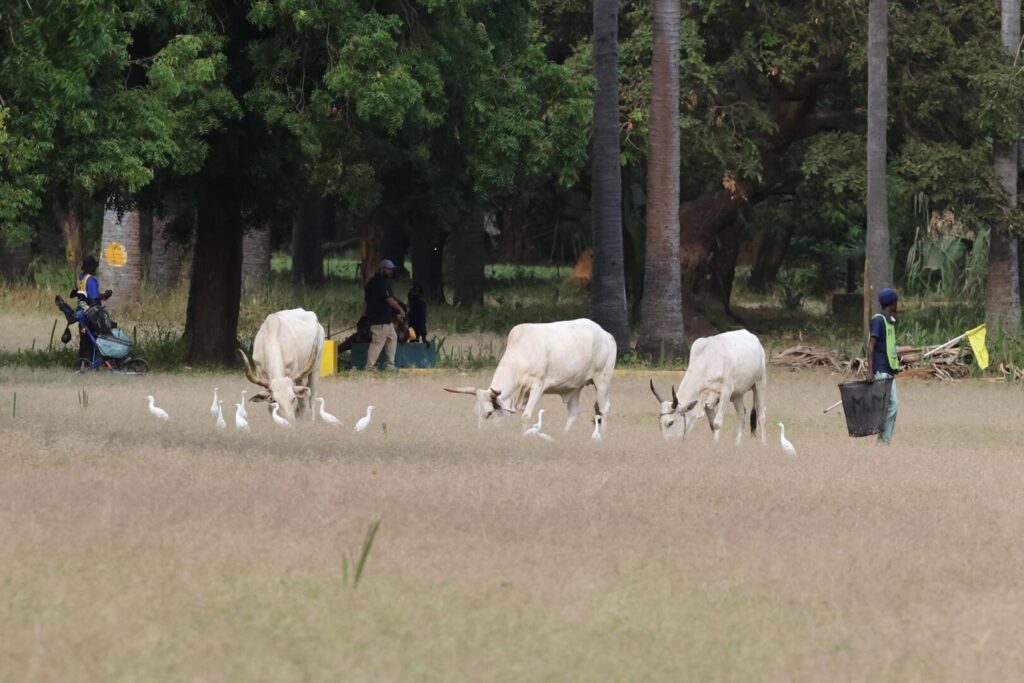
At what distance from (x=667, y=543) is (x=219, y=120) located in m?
15.2

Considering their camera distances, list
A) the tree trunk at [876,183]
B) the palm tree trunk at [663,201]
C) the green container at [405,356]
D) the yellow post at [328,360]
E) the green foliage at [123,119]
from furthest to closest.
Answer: the palm tree trunk at [663,201] < the tree trunk at [876,183] < the green container at [405,356] < the yellow post at [328,360] < the green foliage at [123,119]

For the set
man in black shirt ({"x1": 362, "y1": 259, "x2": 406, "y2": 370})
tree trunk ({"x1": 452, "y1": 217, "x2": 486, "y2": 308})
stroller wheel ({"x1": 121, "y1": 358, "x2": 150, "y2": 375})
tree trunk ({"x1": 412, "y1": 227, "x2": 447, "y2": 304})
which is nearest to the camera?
stroller wheel ({"x1": 121, "y1": 358, "x2": 150, "y2": 375})

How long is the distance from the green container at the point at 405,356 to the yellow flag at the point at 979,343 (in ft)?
26.5

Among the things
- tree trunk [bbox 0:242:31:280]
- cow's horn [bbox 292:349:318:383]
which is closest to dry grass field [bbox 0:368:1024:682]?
cow's horn [bbox 292:349:318:383]

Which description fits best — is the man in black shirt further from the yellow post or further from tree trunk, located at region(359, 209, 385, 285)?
tree trunk, located at region(359, 209, 385, 285)

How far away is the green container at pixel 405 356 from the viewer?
2875 cm

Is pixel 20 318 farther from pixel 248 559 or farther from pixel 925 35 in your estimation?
pixel 248 559

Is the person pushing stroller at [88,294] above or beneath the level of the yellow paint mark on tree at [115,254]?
beneath

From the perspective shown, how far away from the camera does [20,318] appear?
40.8 m

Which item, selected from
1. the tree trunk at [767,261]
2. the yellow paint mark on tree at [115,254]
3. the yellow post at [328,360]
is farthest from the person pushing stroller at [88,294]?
the tree trunk at [767,261]

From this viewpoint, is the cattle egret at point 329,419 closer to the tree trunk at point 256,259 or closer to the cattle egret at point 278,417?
the cattle egret at point 278,417

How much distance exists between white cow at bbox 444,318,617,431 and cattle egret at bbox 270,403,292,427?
82.5 inches

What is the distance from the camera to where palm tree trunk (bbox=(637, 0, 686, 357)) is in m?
30.8

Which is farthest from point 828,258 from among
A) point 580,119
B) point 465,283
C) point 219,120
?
Answer: point 219,120
